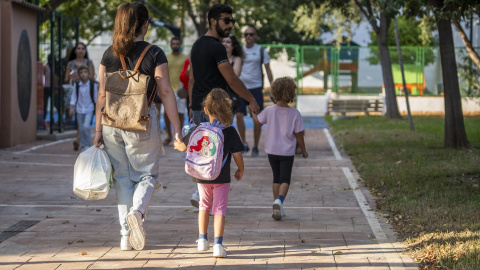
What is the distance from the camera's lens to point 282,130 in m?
7.93

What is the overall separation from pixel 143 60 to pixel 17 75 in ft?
33.9

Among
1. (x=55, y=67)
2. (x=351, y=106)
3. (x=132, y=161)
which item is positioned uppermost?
(x=55, y=67)

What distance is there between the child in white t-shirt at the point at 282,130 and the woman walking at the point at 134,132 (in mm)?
1794

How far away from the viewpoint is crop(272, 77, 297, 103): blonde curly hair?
7.86 meters

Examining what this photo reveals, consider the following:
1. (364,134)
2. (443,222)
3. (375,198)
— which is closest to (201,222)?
(443,222)

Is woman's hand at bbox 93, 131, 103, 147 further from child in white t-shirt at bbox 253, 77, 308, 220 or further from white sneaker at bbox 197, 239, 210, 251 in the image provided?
child in white t-shirt at bbox 253, 77, 308, 220

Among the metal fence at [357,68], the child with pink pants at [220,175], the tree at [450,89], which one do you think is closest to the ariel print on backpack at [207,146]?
the child with pink pants at [220,175]

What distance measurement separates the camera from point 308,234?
23.1 ft

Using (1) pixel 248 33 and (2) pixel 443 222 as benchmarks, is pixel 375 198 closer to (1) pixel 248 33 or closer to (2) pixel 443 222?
(2) pixel 443 222

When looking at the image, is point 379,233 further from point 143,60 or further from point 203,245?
point 143,60

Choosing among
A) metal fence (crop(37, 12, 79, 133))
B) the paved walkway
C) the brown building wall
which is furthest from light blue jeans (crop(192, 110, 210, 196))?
metal fence (crop(37, 12, 79, 133))

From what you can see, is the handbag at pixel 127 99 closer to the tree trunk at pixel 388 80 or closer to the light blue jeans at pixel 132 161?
the light blue jeans at pixel 132 161

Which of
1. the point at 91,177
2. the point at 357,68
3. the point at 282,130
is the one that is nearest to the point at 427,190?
the point at 282,130

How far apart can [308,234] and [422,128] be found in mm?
14951
